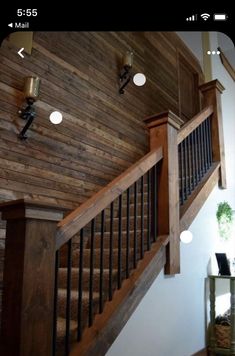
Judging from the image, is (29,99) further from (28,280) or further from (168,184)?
(28,280)

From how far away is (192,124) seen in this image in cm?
305

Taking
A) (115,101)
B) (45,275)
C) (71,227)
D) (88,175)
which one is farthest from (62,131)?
(45,275)

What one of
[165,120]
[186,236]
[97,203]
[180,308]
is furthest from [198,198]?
[97,203]

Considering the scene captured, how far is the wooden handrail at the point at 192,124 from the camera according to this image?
278 centimetres

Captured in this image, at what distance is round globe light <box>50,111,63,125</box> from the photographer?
2.76 meters

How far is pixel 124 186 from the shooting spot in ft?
6.52

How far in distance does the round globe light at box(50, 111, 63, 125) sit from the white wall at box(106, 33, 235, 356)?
1377 millimetres

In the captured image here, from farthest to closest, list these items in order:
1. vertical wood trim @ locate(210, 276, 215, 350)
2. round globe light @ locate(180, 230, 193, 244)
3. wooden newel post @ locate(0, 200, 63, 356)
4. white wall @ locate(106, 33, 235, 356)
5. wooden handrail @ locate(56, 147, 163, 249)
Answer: vertical wood trim @ locate(210, 276, 215, 350) → round globe light @ locate(180, 230, 193, 244) → white wall @ locate(106, 33, 235, 356) → wooden handrail @ locate(56, 147, 163, 249) → wooden newel post @ locate(0, 200, 63, 356)

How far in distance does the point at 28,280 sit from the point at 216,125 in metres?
2.84

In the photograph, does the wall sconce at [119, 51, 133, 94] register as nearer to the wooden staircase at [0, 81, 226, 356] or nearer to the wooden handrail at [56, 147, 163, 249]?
the wooden staircase at [0, 81, 226, 356]
